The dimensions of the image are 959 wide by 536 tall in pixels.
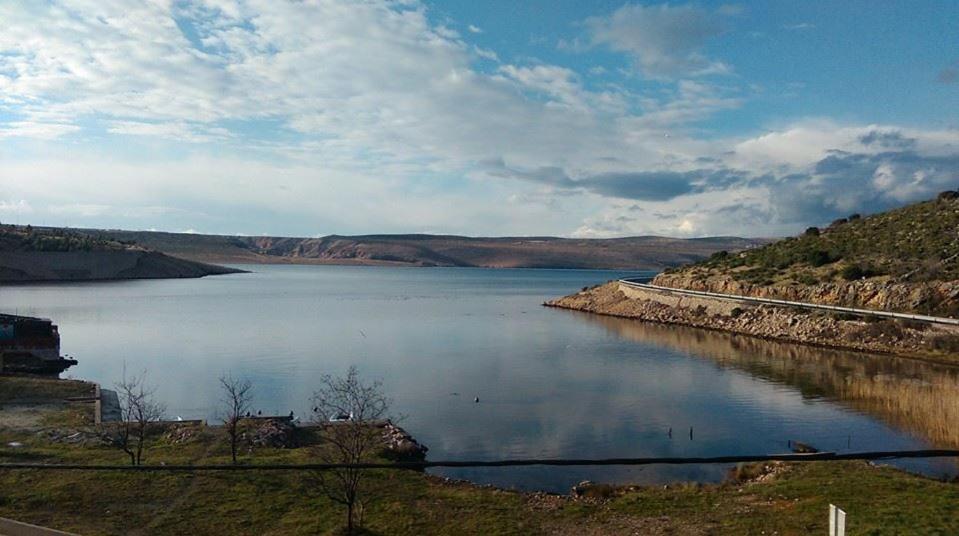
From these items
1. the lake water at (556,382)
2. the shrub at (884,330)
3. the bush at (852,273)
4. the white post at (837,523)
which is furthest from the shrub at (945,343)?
the white post at (837,523)

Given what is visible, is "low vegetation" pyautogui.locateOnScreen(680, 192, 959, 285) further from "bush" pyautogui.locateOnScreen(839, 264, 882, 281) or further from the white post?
the white post

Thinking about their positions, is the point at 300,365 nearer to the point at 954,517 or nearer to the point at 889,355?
the point at 954,517

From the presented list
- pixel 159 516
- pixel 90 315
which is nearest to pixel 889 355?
pixel 159 516

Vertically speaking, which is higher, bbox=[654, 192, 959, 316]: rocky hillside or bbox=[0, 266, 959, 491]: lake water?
bbox=[654, 192, 959, 316]: rocky hillside

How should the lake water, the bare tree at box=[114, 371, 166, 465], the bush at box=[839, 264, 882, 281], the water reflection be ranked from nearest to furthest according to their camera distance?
the bare tree at box=[114, 371, 166, 465], the lake water, the water reflection, the bush at box=[839, 264, 882, 281]

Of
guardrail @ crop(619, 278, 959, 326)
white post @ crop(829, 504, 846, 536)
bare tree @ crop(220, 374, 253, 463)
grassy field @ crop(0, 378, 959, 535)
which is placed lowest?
bare tree @ crop(220, 374, 253, 463)

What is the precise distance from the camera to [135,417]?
2281cm

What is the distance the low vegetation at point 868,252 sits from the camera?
1897 inches

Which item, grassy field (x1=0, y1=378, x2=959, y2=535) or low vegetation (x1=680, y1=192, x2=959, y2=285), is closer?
grassy field (x1=0, y1=378, x2=959, y2=535)

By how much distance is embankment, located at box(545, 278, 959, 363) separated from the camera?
38862 millimetres

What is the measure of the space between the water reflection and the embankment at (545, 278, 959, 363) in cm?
131

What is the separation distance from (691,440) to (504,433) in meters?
A: 6.39

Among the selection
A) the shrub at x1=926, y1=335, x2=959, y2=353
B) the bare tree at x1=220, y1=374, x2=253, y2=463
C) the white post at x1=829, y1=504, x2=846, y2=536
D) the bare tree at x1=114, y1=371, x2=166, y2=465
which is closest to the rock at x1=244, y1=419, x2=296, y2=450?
the bare tree at x1=220, y1=374, x2=253, y2=463

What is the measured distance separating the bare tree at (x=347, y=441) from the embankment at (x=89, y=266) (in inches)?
4841
